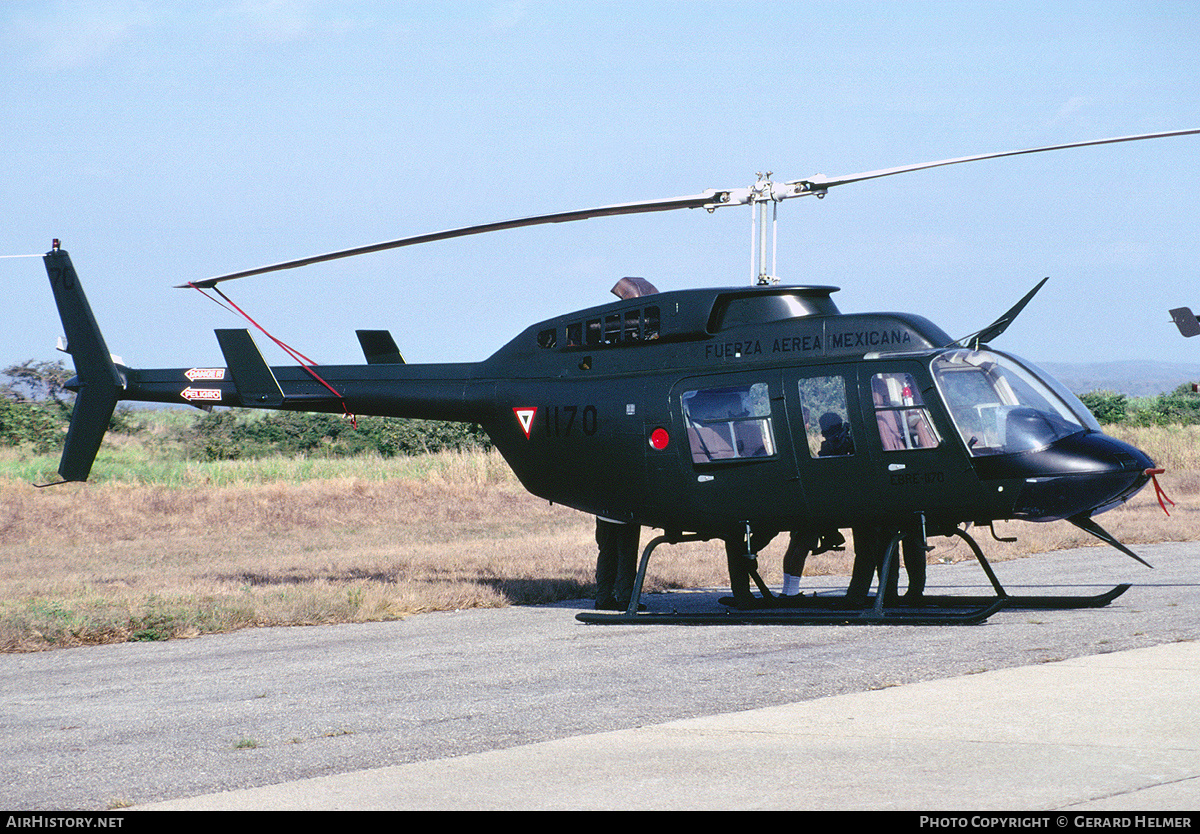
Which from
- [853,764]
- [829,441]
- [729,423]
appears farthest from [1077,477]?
[853,764]

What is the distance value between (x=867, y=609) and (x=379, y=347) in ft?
22.5

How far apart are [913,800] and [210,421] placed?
50.3 meters

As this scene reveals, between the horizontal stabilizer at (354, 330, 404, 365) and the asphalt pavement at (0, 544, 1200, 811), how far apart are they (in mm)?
4134

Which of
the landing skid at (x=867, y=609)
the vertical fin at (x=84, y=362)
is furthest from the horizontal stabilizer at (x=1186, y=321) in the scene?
the vertical fin at (x=84, y=362)

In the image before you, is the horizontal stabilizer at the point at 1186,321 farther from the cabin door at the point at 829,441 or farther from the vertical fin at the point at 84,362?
the vertical fin at the point at 84,362

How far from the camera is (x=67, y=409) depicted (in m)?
50.7

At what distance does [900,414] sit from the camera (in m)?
11.1

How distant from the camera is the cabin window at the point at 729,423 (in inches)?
459

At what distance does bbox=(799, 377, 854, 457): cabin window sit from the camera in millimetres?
11297

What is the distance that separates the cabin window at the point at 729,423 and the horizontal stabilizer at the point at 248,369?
570 cm

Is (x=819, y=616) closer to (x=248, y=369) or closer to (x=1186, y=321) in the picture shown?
(x=248, y=369)

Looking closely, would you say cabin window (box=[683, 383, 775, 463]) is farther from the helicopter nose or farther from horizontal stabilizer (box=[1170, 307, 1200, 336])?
horizontal stabilizer (box=[1170, 307, 1200, 336])

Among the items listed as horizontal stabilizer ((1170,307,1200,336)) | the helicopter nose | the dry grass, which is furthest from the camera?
horizontal stabilizer ((1170,307,1200,336))

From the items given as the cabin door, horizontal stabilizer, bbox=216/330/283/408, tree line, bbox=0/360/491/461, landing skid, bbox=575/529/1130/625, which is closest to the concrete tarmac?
landing skid, bbox=575/529/1130/625
